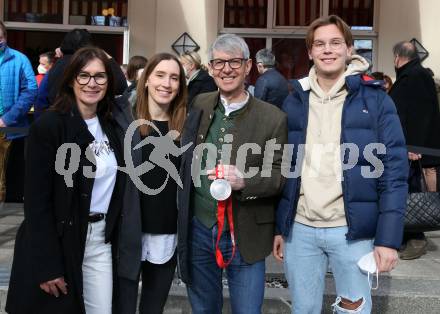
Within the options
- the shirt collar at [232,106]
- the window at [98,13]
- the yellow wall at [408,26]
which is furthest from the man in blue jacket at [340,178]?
the window at [98,13]

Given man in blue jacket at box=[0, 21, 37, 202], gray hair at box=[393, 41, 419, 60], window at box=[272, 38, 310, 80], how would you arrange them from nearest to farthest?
gray hair at box=[393, 41, 419, 60]
man in blue jacket at box=[0, 21, 37, 202]
window at box=[272, 38, 310, 80]

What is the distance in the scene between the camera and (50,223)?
128 inches

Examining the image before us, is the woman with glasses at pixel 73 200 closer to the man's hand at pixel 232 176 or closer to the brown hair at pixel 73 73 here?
the brown hair at pixel 73 73

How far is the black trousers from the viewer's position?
12.1 ft

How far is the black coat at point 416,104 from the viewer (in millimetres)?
6398

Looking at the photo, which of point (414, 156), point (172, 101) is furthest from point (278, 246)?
point (414, 156)

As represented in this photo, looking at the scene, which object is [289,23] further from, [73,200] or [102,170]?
[73,200]

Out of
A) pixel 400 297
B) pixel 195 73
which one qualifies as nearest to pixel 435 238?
pixel 400 297

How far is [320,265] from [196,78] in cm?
408

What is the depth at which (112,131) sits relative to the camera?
3.54 meters

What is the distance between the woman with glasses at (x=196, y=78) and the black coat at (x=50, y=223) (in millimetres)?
3907

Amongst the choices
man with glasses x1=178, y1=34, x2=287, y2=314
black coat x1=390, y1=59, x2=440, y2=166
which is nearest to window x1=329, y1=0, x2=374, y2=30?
black coat x1=390, y1=59, x2=440, y2=166

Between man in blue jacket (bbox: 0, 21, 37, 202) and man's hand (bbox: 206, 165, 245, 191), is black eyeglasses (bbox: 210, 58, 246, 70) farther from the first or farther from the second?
man in blue jacket (bbox: 0, 21, 37, 202)

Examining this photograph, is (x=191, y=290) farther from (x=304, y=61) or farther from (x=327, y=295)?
(x=304, y=61)
